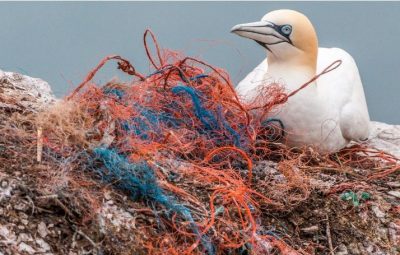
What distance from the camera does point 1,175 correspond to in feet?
19.5

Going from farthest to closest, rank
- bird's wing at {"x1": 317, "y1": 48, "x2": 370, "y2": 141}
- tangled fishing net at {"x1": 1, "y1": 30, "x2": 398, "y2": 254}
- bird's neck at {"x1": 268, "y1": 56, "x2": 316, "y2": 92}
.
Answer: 1. bird's wing at {"x1": 317, "y1": 48, "x2": 370, "y2": 141}
2. bird's neck at {"x1": 268, "y1": 56, "x2": 316, "y2": 92}
3. tangled fishing net at {"x1": 1, "y1": 30, "x2": 398, "y2": 254}

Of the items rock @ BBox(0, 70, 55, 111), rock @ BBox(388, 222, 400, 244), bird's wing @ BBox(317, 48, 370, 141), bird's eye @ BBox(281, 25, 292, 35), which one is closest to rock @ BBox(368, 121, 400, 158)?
bird's wing @ BBox(317, 48, 370, 141)

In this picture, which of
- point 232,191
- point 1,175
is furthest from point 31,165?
point 232,191

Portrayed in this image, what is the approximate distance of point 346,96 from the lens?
8633 millimetres

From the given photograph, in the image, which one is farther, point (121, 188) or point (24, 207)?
point (121, 188)

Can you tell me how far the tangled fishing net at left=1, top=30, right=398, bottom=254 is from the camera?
615cm

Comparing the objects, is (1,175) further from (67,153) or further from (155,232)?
(155,232)

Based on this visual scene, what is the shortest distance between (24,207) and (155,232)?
0.80m

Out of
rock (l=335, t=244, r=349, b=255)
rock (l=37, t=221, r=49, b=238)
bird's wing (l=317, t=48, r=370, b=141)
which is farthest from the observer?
bird's wing (l=317, t=48, r=370, b=141)

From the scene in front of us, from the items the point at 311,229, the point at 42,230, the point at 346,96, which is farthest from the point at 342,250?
the point at 42,230

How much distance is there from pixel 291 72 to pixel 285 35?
309 millimetres

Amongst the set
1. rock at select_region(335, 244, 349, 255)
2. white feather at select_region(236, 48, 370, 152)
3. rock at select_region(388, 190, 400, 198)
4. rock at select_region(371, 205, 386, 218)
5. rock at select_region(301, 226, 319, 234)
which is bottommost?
rock at select_region(335, 244, 349, 255)

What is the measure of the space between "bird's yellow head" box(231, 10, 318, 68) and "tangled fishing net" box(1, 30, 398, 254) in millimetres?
312

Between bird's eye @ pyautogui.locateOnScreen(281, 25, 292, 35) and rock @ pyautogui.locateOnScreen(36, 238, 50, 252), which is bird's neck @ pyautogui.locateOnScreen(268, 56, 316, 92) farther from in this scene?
rock @ pyautogui.locateOnScreen(36, 238, 50, 252)
